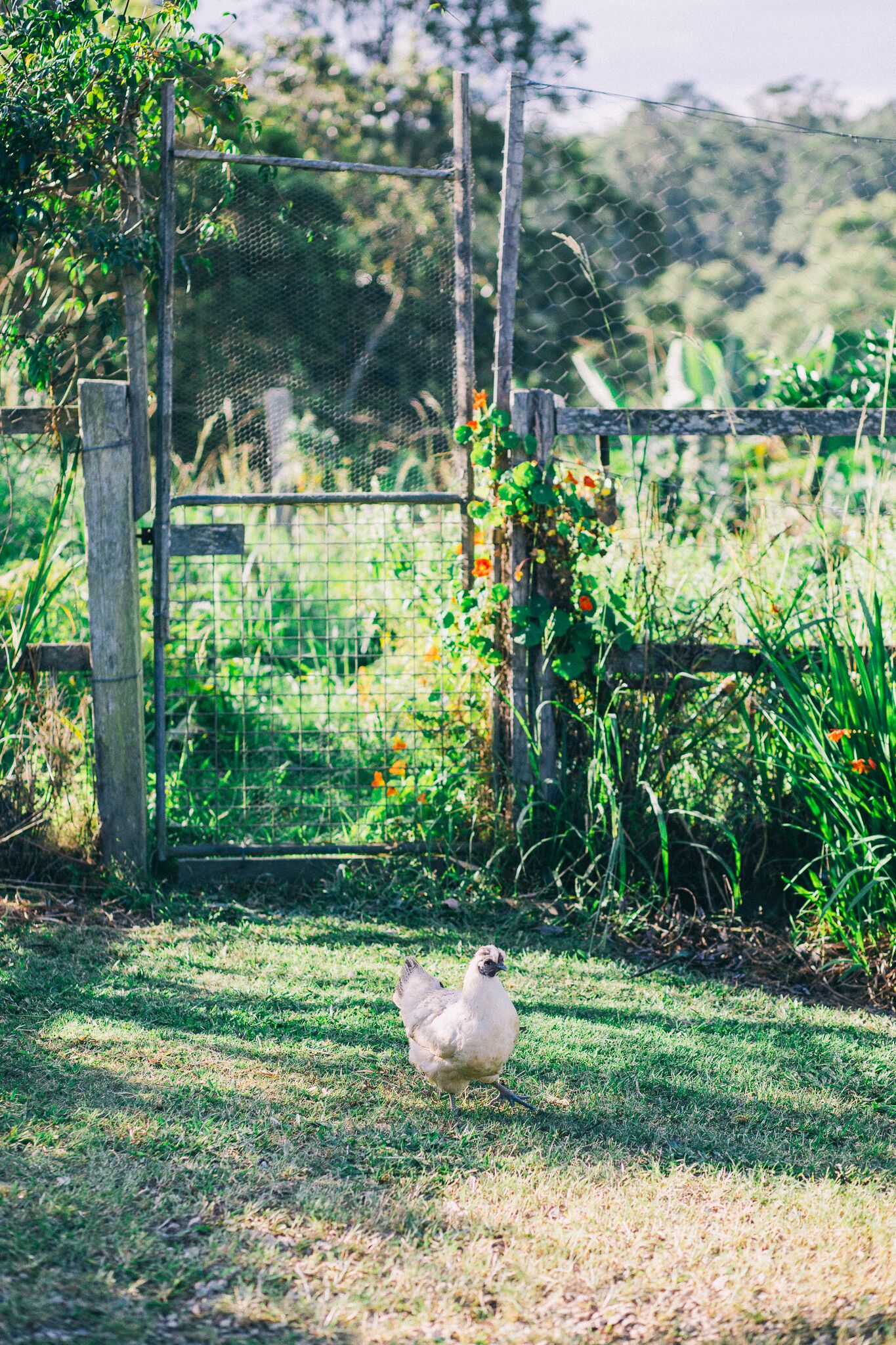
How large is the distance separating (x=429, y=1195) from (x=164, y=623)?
2.78m

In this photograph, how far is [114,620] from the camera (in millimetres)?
4434

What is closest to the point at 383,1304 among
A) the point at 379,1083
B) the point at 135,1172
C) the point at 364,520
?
the point at 135,1172

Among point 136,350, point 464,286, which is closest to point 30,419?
point 136,350

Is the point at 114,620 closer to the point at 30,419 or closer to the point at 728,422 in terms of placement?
the point at 30,419

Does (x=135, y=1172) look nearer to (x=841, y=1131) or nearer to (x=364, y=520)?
(x=841, y=1131)

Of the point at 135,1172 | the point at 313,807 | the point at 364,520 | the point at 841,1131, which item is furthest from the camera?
the point at 364,520

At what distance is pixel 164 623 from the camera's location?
15.2 feet

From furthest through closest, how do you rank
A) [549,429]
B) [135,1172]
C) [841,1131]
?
1. [549,429]
2. [841,1131]
3. [135,1172]

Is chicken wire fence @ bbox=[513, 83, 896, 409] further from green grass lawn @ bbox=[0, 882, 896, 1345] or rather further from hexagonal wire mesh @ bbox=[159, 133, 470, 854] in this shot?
green grass lawn @ bbox=[0, 882, 896, 1345]

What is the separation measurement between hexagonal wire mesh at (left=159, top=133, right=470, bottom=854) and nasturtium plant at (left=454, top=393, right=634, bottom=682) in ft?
0.87

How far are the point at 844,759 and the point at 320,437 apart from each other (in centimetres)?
265

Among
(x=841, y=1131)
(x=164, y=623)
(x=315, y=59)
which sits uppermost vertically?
(x=315, y=59)

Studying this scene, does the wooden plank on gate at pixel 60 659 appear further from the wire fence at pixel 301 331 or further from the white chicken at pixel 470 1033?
the white chicken at pixel 470 1033

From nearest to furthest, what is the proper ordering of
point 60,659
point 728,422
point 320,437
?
point 728,422 → point 60,659 → point 320,437
